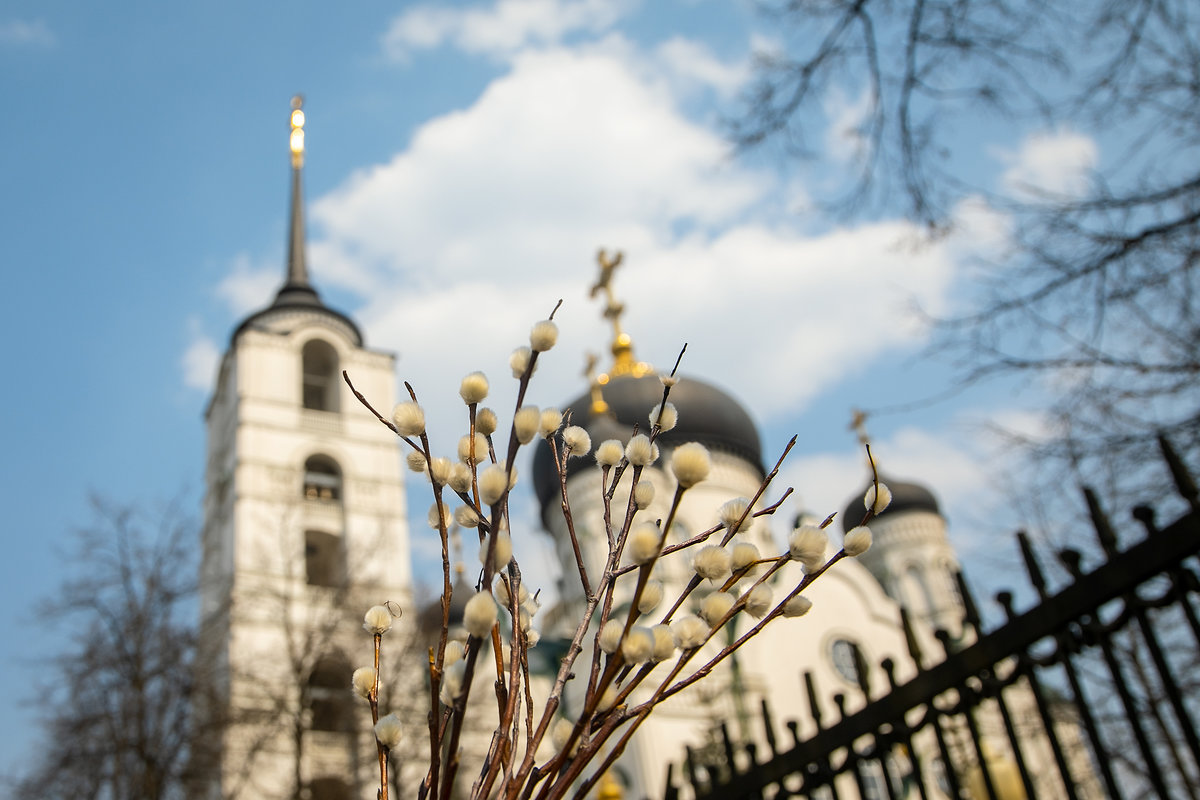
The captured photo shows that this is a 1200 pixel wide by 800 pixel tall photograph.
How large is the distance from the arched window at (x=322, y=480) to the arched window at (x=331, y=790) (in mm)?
10393

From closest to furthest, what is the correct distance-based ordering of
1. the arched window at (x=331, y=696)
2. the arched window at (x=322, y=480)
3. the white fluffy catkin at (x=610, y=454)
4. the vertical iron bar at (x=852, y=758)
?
the white fluffy catkin at (x=610, y=454) < the vertical iron bar at (x=852, y=758) < the arched window at (x=331, y=696) < the arched window at (x=322, y=480)

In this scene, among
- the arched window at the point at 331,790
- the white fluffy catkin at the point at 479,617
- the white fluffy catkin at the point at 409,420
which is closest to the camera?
the white fluffy catkin at the point at 479,617

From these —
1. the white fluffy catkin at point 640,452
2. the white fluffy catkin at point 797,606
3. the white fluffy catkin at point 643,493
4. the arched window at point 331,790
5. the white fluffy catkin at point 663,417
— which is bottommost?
the white fluffy catkin at point 797,606

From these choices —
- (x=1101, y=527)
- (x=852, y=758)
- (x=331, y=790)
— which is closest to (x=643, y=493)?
(x=1101, y=527)

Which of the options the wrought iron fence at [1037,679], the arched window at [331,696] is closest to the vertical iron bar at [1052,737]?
the wrought iron fence at [1037,679]

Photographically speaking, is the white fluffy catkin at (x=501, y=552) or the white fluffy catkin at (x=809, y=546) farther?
the white fluffy catkin at (x=809, y=546)

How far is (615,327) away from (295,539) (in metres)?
9.26

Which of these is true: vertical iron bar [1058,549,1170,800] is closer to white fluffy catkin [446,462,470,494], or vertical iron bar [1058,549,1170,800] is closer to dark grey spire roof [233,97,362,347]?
white fluffy catkin [446,462,470,494]

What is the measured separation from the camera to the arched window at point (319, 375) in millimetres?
28188

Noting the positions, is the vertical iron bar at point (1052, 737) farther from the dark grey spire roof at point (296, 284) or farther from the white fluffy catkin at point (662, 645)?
the dark grey spire roof at point (296, 284)

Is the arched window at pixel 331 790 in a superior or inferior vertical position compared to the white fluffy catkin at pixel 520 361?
superior

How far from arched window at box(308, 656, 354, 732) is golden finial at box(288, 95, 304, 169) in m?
17.3

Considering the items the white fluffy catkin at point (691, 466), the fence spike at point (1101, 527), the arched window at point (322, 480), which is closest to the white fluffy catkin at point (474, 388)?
the white fluffy catkin at point (691, 466)

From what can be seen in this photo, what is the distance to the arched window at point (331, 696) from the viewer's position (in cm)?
1562
